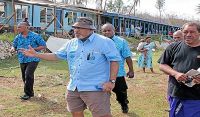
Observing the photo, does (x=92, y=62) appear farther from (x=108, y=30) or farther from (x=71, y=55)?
(x=108, y=30)

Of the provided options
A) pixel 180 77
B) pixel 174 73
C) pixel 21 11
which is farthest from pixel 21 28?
pixel 21 11

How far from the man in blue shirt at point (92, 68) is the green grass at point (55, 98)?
238 centimetres

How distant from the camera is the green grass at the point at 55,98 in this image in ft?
23.4

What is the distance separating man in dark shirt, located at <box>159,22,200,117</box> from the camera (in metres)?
4.10

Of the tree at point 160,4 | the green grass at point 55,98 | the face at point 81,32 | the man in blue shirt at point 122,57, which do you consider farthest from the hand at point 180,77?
the tree at point 160,4

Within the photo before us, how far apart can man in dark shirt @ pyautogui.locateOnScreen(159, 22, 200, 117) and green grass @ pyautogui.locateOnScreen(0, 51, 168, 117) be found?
2.79m

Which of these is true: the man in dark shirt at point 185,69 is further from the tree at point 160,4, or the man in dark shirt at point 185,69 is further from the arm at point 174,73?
the tree at point 160,4

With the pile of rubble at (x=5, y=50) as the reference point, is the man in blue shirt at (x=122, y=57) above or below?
above

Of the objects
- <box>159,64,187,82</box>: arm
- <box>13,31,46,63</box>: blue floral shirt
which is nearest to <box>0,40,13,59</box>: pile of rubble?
<box>13,31,46,63</box>: blue floral shirt

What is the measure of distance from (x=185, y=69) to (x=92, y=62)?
3.64ft

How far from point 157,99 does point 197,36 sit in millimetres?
4793

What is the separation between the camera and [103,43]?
4.54 m

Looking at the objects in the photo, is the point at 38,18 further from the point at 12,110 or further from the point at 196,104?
the point at 196,104

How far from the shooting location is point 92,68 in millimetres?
4504
